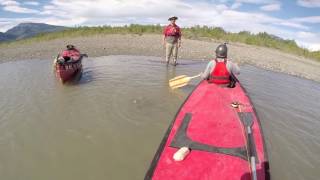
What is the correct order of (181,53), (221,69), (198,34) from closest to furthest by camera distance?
(221,69), (181,53), (198,34)

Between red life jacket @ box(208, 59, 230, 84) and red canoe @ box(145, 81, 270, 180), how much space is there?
3.37 feet

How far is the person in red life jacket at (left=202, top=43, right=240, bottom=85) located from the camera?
7.99 m

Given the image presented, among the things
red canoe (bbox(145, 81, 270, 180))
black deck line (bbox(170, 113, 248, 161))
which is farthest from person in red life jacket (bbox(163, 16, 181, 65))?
black deck line (bbox(170, 113, 248, 161))

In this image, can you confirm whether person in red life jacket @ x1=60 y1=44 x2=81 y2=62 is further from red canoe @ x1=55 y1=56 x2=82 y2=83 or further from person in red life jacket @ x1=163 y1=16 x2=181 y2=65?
person in red life jacket @ x1=163 y1=16 x2=181 y2=65

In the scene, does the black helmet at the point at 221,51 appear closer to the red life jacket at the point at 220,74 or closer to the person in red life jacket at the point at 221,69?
the person in red life jacket at the point at 221,69

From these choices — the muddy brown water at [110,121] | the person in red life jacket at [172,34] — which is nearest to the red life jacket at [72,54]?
the muddy brown water at [110,121]

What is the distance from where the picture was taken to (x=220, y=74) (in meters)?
8.12

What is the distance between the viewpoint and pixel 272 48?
24781mm

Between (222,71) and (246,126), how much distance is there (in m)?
2.60

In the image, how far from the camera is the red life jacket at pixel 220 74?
8.03 m

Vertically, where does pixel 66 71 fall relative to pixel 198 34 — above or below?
below

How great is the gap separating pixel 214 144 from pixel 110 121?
3.33 metres

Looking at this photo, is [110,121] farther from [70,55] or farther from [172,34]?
[172,34]

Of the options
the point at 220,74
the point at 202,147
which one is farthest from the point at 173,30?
the point at 202,147
